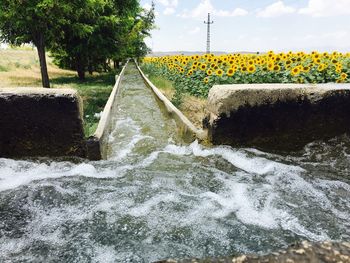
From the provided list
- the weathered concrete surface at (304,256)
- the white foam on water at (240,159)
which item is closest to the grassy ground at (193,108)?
the white foam on water at (240,159)

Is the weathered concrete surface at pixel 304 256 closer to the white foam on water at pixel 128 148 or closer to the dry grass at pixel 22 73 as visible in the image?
the white foam on water at pixel 128 148

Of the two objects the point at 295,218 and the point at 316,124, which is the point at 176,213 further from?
the point at 316,124

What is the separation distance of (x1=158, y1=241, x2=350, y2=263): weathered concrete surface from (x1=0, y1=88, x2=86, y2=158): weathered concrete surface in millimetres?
2943

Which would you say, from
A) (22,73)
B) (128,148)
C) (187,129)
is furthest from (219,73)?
(22,73)

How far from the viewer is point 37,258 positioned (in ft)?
7.85

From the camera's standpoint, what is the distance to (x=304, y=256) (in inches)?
73.8

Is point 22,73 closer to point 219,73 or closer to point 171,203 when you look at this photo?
point 219,73

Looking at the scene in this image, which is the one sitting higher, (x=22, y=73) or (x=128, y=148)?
(x=22, y=73)

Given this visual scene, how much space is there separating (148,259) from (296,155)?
10.6 ft

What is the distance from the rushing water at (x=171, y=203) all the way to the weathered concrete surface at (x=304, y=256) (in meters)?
0.58

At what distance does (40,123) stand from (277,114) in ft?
11.0

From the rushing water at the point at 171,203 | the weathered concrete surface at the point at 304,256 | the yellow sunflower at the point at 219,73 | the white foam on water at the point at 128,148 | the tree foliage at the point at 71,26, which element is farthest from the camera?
the tree foliage at the point at 71,26

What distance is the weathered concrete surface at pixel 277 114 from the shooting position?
4.68 metres

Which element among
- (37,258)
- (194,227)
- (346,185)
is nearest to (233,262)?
(194,227)
